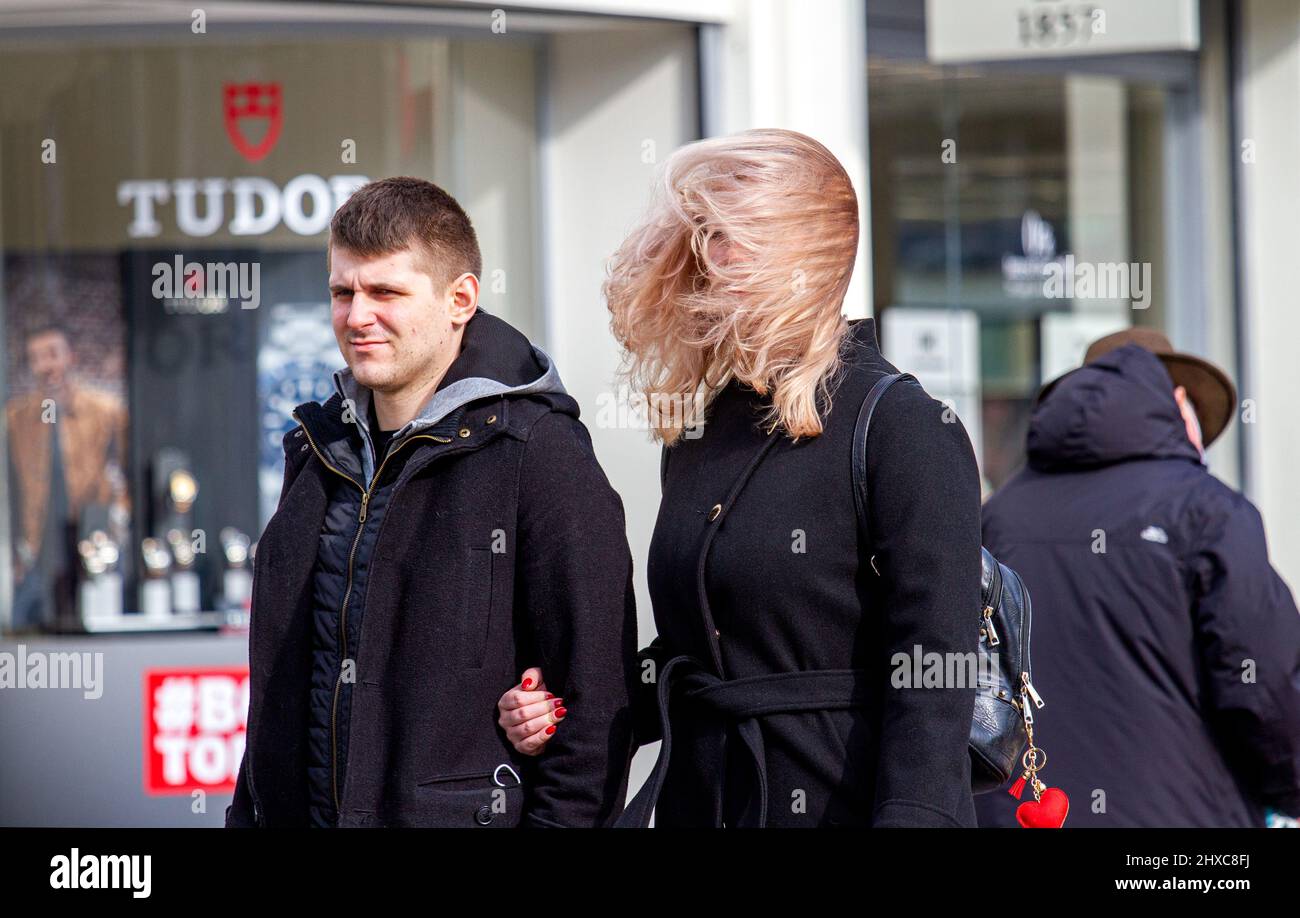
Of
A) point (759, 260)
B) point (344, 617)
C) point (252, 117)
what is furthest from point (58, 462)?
point (759, 260)

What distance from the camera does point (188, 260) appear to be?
5.47m

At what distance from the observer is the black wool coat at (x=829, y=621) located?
1947 millimetres

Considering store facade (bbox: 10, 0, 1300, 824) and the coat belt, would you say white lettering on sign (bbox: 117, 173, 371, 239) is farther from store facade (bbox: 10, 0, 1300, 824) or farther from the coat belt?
the coat belt

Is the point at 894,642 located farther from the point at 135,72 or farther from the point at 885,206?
the point at 885,206

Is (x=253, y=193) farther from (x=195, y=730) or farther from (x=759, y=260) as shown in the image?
(x=759, y=260)

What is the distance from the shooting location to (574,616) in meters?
2.26

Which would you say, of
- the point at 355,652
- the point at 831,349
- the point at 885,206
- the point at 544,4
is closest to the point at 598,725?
the point at 355,652

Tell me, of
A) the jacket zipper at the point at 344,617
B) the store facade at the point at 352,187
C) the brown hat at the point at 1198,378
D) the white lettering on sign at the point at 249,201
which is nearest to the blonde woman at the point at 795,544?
the jacket zipper at the point at 344,617

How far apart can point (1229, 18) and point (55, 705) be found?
5293 millimetres

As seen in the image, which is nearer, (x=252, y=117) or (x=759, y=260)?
(x=759, y=260)

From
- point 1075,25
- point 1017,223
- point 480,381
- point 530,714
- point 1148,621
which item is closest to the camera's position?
point 530,714

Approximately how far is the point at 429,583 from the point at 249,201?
3.48 m

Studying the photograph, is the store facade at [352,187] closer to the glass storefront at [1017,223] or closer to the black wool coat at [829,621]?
the glass storefront at [1017,223]
